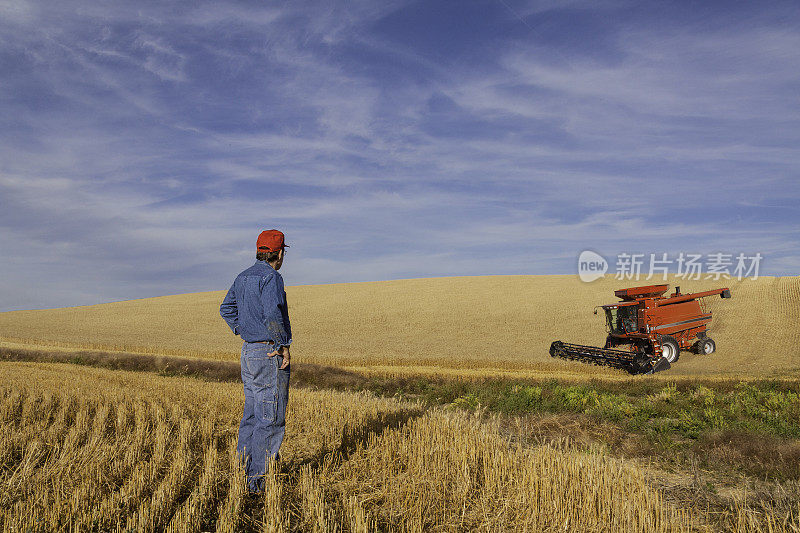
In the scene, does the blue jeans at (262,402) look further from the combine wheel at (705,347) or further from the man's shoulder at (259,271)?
the combine wheel at (705,347)

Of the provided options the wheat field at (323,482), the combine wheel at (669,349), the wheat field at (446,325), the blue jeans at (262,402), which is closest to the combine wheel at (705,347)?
the wheat field at (446,325)

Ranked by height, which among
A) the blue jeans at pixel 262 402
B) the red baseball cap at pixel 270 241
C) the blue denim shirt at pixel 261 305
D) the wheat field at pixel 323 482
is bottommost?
the wheat field at pixel 323 482

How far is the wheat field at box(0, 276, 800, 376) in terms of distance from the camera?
86.7ft

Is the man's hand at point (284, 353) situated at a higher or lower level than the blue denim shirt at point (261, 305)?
lower

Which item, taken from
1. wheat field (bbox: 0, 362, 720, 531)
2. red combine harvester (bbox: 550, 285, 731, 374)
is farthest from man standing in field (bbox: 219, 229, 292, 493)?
red combine harvester (bbox: 550, 285, 731, 374)

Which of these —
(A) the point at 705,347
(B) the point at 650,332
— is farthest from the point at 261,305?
(A) the point at 705,347

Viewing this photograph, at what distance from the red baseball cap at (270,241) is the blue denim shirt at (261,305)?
5.9 inches

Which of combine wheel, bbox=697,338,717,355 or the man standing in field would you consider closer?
the man standing in field

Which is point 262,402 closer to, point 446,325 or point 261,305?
point 261,305

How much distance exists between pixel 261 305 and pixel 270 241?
66 cm

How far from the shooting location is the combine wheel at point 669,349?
883 inches

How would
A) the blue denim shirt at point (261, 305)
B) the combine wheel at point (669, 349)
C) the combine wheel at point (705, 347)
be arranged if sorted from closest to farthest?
the blue denim shirt at point (261, 305) < the combine wheel at point (669, 349) < the combine wheel at point (705, 347)

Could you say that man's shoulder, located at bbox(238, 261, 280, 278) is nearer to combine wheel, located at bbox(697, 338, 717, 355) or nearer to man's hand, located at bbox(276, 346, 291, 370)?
man's hand, located at bbox(276, 346, 291, 370)

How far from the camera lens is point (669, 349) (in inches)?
890
